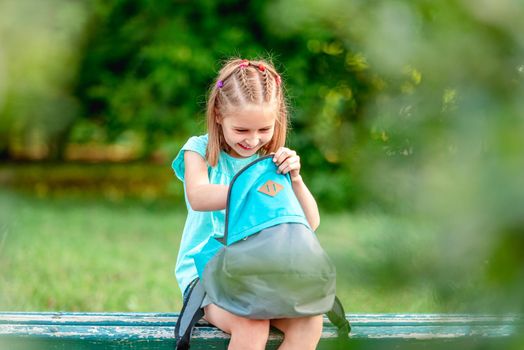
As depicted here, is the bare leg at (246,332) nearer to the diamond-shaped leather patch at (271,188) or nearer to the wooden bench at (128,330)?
the wooden bench at (128,330)

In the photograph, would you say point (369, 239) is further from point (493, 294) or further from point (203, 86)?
point (203, 86)

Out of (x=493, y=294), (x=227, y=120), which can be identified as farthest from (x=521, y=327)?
(x=227, y=120)

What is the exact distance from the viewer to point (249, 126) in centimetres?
224

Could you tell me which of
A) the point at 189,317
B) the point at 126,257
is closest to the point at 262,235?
the point at 189,317

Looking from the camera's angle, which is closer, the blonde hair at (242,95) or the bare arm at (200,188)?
the bare arm at (200,188)

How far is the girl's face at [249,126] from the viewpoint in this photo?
2236mm

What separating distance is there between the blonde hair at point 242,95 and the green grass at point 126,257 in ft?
1.16

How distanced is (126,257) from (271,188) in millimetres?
3628

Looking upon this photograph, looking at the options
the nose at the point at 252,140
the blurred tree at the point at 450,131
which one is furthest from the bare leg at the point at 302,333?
the blurred tree at the point at 450,131

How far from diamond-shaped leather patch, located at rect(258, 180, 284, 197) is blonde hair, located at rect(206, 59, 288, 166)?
0.88 feet

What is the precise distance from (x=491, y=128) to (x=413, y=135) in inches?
2.6

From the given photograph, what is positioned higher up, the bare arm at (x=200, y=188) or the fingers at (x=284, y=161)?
the fingers at (x=284, y=161)

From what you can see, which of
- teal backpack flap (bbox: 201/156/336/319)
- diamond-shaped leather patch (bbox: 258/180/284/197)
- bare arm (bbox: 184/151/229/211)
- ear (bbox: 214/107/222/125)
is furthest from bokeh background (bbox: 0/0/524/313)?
ear (bbox: 214/107/222/125)

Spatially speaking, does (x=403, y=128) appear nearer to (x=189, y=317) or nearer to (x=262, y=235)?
(x=262, y=235)
